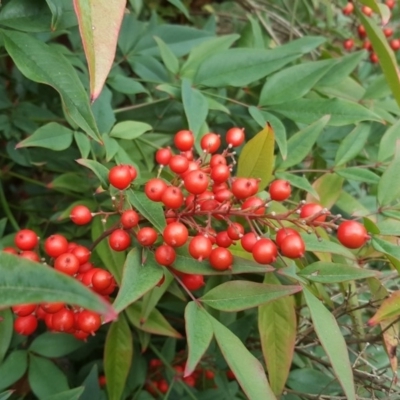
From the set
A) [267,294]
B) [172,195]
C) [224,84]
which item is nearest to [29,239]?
[172,195]

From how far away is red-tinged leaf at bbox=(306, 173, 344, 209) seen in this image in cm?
88

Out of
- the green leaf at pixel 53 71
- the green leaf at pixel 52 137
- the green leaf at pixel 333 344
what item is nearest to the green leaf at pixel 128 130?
the green leaf at pixel 52 137

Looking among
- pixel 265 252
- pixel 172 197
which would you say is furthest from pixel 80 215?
pixel 265 252

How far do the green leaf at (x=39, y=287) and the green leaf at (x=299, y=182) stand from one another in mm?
501

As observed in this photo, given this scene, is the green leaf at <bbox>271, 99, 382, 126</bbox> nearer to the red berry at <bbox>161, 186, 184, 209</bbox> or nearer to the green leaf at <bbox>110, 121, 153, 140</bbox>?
the green leaf at <bbox>110, 121, 153, 140</bbox>

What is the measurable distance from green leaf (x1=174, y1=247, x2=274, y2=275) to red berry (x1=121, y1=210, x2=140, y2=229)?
65 mm

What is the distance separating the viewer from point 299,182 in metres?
0.84

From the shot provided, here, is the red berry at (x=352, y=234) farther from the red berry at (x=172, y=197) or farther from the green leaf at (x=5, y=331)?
the green leaf at (x=5, y=331)

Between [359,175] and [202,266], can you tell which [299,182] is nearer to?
[359,175]

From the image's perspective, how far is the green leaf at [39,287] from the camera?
362 mm

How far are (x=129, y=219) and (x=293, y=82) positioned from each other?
47cm

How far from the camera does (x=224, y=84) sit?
0.95m

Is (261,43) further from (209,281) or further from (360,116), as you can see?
(209,281)

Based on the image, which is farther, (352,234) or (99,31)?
(352,234)
